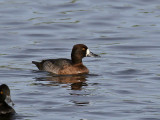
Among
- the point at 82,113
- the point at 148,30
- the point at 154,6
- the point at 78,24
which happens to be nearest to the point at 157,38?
the point at 148,30

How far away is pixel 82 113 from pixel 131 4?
1740 centimetres

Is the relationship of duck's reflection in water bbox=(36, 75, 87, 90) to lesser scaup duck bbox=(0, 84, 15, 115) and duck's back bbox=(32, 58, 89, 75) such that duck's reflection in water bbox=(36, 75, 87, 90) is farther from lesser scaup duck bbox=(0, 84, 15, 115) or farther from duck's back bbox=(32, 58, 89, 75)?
lesser scaup duck bbox=(0, 84, 15, 115)

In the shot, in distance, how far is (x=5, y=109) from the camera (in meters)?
13.6

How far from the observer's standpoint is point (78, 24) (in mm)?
26844

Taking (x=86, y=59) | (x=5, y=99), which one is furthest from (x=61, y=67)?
(x=5, y=99)

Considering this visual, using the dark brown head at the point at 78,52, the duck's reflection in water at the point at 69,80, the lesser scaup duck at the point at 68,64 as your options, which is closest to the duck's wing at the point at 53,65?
the lesser scaup duck at the point at 68,64

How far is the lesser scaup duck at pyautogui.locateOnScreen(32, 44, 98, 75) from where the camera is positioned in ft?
62.8

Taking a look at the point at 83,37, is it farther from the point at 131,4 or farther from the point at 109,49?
the point at 131,4

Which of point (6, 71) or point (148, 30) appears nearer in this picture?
point (6, 71)

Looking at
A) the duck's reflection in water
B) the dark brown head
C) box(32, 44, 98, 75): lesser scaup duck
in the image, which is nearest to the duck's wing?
box(32, 44, 98, 75): lesser scaup duck

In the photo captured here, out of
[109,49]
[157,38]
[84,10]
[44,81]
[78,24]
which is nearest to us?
[44,81]

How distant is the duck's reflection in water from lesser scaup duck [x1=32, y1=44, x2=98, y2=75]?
31 centimetres

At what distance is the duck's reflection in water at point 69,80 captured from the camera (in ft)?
56.4

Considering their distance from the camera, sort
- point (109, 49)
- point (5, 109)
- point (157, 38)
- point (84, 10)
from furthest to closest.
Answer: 1. point (84, 10)
2. point (157, 38)
3. point (109, 49)
4. point (5, 109)
